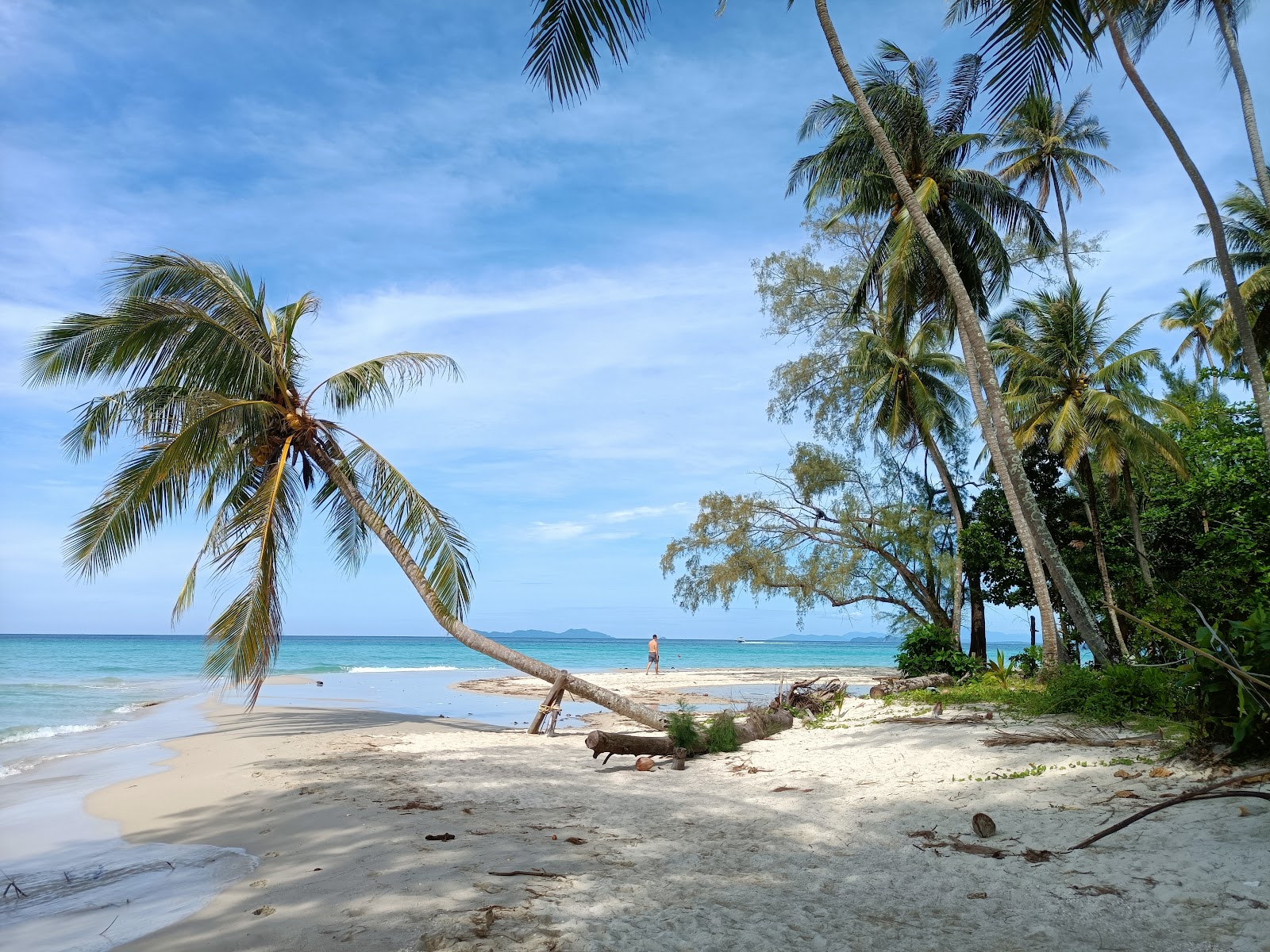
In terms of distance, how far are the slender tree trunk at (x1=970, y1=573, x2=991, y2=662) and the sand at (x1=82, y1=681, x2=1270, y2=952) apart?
13139 millimetres

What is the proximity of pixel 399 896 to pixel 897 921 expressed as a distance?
8.40 feet

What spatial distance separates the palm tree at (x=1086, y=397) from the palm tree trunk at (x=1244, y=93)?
357 centimetres

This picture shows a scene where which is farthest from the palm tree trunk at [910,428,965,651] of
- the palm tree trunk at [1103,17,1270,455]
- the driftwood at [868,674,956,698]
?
the palm tree trunk at [1103,17,1270,455]

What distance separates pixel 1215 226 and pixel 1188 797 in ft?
34.8

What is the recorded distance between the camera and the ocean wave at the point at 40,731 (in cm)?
1241

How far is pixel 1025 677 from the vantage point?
14.1 meters

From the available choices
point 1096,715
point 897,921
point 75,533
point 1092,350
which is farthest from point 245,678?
point 1092,350

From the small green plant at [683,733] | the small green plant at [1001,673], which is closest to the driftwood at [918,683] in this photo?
the small green plant at [1001,673]

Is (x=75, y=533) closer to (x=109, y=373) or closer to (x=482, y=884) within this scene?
(x=109, y=373)

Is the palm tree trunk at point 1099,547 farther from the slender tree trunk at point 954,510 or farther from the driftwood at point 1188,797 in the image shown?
the driftwood at point 1188,797

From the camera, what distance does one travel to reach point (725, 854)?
16.8ft

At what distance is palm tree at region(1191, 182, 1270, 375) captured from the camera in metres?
18.3

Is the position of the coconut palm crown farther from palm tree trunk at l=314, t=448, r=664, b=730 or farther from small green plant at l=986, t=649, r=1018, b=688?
small green plant at l=986, t=649, r=1018, b=688

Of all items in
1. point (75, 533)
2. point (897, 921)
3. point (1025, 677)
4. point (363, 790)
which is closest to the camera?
point (897, 921)
